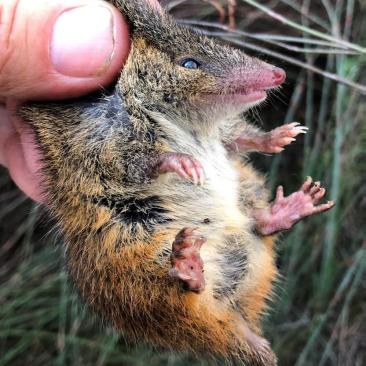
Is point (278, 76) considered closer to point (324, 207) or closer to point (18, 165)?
point (324, 207)

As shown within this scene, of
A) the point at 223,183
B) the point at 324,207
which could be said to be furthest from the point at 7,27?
the point at 324,207

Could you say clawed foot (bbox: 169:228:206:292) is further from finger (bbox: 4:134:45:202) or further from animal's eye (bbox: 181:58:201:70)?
finger (bbox: 4:134:45:202)

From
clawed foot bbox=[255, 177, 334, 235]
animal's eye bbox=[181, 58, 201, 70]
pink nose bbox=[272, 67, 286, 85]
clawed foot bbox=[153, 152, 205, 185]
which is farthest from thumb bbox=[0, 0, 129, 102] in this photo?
clawed foot bbox=[255, 177, 334, 235]

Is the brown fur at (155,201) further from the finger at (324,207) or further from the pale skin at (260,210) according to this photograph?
the finger at (324,207)

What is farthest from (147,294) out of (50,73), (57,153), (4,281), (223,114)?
(4,281)

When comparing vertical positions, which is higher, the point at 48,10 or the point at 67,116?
the point at 48,10

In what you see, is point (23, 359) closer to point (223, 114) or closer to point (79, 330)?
point (79, 330)
